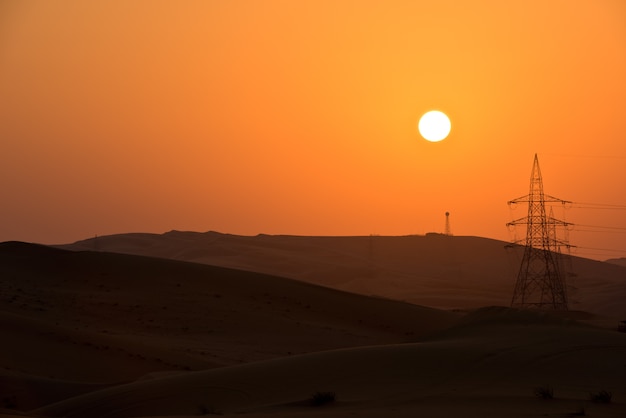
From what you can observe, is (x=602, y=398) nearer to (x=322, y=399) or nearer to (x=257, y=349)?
(x=322, y=399)

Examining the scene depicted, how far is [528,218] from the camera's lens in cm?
5616

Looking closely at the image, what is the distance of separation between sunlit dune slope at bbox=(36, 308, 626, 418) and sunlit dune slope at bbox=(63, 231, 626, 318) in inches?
2153

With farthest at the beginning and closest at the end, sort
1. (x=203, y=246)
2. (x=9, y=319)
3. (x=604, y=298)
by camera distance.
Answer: (x=203, y=246) < (x=604, y=298) < (x=9, y=319)

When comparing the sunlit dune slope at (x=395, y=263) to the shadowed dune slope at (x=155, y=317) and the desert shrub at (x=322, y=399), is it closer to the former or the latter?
the shadowed dune slope at (x=155, y=317)

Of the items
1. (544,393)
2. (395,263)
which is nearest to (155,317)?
(544,393)

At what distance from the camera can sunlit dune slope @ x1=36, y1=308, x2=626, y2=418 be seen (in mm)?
15547

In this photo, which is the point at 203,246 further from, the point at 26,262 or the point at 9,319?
the point at 9,319

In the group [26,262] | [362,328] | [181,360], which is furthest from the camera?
[26,262]

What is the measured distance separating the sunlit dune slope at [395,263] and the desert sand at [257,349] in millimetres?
18736

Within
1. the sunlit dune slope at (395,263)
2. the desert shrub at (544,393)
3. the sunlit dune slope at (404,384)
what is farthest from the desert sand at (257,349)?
the sunlit dune slope at (395,263)

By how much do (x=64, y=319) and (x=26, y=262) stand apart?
12.9m

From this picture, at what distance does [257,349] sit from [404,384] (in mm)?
15256

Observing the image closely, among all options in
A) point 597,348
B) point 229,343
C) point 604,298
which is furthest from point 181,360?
point 604,298

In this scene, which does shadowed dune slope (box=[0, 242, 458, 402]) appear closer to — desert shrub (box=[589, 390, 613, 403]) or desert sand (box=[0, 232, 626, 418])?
desert sand (box=[0, 232, 626, 418])
